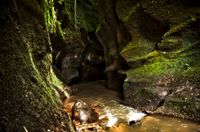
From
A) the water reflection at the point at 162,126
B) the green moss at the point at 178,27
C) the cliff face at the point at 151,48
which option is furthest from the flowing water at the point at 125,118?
the green moss at the point at 178,27

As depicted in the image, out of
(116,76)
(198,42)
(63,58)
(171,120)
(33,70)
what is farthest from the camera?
(63,58)

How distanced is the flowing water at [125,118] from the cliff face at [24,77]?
241 cm

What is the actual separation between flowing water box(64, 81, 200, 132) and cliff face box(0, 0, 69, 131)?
94.9 inches

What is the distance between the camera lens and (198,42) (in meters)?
9.09

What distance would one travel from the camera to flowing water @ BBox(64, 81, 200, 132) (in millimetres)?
6828

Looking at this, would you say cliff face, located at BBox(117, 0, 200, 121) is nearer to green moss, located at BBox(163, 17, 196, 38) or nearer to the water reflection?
green moss, located at BBox(163, 17, 196, 38)

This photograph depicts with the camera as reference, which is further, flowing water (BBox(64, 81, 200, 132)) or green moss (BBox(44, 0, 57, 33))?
flowing water (BBox(64, 81, 200, 132))

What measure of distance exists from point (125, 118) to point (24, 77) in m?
3.88

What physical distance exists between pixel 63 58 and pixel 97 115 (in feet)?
21.8

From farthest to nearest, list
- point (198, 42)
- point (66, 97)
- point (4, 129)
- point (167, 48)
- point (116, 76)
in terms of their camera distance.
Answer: point (116, 76), point (66, 97), point (167, 48), point (198, 42), point (4, 129)

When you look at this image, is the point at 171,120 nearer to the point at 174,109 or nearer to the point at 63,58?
the point at 174,109

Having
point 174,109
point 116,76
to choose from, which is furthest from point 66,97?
point 174,109

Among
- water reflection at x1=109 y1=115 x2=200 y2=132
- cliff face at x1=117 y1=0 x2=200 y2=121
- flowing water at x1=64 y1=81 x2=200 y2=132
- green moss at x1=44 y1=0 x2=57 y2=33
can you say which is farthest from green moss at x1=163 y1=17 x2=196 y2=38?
green moss at x1=44 y1=0 x2=57 y2=33

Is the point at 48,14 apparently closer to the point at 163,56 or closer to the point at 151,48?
the point at 163,56
